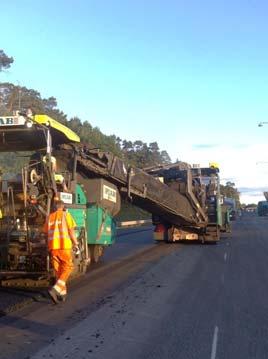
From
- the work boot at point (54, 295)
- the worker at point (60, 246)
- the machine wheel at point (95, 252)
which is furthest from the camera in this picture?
the machine wheel at point (95, 252)

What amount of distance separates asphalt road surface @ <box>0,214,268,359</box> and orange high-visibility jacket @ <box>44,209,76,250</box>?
3.35ft

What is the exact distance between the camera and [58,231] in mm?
9398

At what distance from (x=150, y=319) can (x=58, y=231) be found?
2103 mm

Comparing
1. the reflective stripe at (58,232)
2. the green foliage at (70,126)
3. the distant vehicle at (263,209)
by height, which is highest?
the green foliage at (70,126)

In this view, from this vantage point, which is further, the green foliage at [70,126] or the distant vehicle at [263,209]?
the distant vehicle at [263,209]

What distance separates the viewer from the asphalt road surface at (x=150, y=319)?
682cm

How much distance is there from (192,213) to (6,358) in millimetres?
16059

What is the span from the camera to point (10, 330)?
7789 millimetres

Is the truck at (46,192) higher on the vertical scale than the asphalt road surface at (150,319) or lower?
higher

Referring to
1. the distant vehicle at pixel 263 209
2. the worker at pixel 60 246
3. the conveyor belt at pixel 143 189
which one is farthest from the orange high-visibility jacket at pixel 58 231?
the distant vehicle at pixel 263 209

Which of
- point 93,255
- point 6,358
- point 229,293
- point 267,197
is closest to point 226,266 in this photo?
point 93,255

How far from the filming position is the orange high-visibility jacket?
936 centimetres

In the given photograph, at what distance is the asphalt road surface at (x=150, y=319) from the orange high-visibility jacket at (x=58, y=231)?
40.2 inches

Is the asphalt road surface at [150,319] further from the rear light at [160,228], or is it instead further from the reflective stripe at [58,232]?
the rear light at [160,228]
